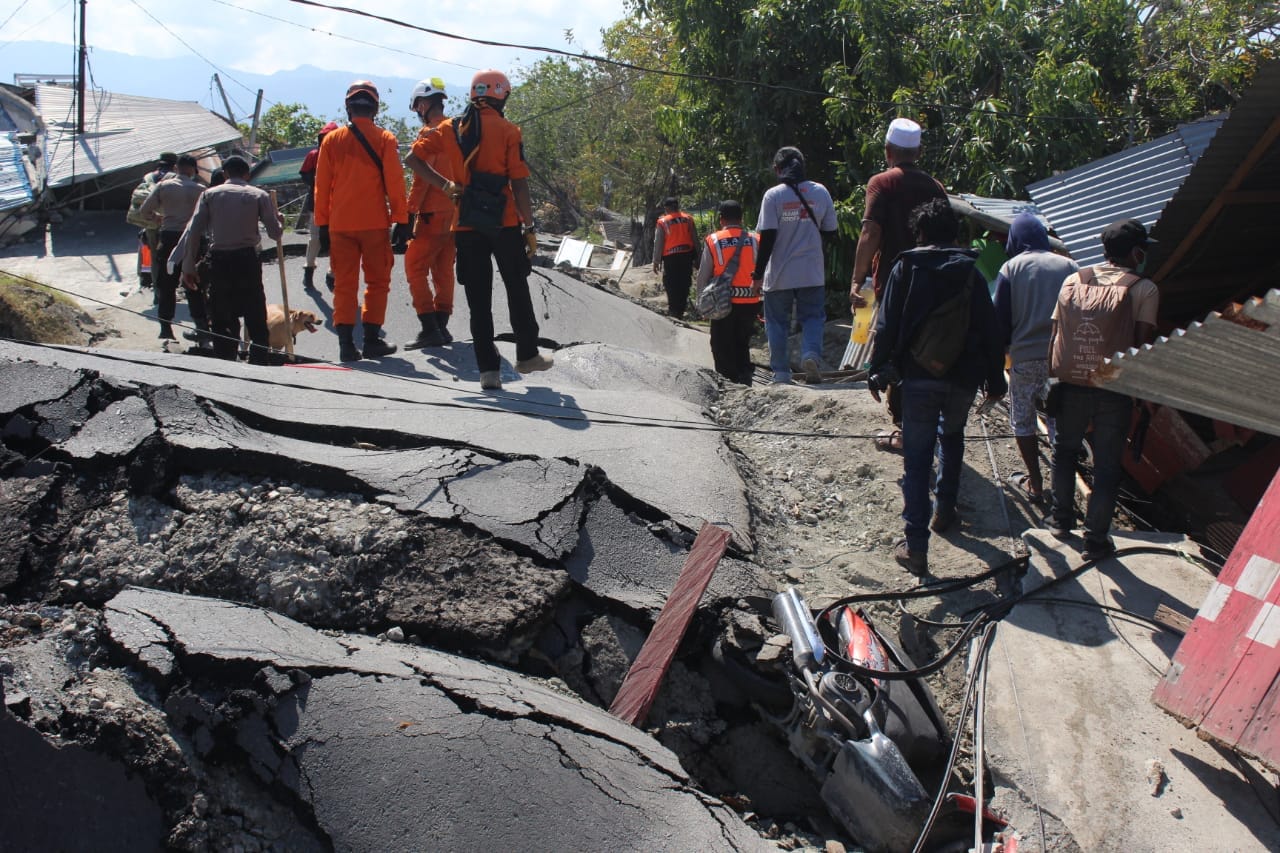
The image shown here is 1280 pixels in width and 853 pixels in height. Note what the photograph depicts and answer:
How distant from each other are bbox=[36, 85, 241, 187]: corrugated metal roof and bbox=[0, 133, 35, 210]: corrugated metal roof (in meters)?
0.51

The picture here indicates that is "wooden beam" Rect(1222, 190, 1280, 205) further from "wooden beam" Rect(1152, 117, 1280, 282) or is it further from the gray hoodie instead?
the gray hoodie

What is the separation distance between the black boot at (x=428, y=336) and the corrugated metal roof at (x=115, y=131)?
1594 centimetres

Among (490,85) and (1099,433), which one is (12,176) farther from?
(1099,433)

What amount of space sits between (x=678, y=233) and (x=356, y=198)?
5.41 m

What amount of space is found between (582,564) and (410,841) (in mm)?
1379

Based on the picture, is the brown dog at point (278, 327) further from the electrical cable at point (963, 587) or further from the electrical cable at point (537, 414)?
the electrical cable at point (963, 587)

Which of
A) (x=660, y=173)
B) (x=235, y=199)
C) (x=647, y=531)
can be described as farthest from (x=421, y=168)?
(x=660, y=173)

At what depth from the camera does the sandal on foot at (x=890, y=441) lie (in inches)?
224

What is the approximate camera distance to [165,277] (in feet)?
28.6

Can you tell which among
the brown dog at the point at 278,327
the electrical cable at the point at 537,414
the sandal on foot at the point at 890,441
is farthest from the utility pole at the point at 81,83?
the sandal on foot at the point at 890,441

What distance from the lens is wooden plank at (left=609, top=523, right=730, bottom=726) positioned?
3.40 m

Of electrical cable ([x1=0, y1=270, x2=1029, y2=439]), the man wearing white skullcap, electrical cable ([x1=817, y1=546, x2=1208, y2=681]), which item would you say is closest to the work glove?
electrical cable ([x1=0, y1=270, x2=1029, y2=439])

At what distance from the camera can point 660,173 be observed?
790 inches

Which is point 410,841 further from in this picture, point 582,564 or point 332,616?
point 582,564
